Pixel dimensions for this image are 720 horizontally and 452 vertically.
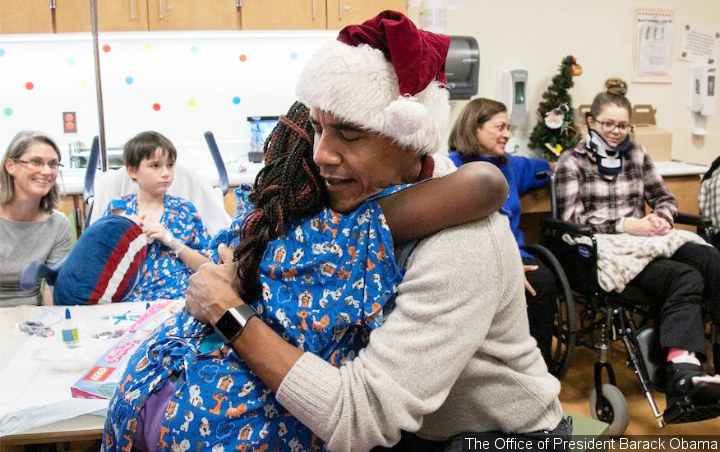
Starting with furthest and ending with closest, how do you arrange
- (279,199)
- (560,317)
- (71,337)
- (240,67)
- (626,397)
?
(240,67), (626,397), (560,317), (71,337), (279,199)

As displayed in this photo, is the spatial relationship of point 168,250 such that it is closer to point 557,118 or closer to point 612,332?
point 612,332

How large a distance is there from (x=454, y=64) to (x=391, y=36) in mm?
3056

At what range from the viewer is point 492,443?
3.74 ft

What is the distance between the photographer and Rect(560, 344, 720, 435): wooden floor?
261 centimetres

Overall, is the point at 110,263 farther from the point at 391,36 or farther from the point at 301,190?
the point at 391,36

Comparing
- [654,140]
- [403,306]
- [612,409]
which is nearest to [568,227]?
[612,409]

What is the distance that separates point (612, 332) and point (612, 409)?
324mm

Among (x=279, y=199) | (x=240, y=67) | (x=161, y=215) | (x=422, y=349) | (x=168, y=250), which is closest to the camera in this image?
(x=422, y=349)

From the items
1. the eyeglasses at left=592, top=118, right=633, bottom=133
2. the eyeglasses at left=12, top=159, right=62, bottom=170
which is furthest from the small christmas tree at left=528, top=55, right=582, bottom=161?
the eyeglasses at left=12, top=159, right=62, bottom=170

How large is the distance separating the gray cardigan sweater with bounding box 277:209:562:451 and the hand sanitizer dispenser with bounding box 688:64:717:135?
4.22 meters

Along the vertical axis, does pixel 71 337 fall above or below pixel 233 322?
below

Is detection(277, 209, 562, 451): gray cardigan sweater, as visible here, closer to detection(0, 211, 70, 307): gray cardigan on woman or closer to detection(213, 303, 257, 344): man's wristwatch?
detection(213, 303, 257, 344): man's wristwatch

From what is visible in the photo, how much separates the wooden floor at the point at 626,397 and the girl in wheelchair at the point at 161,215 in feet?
5.58

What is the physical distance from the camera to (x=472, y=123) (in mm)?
3006
